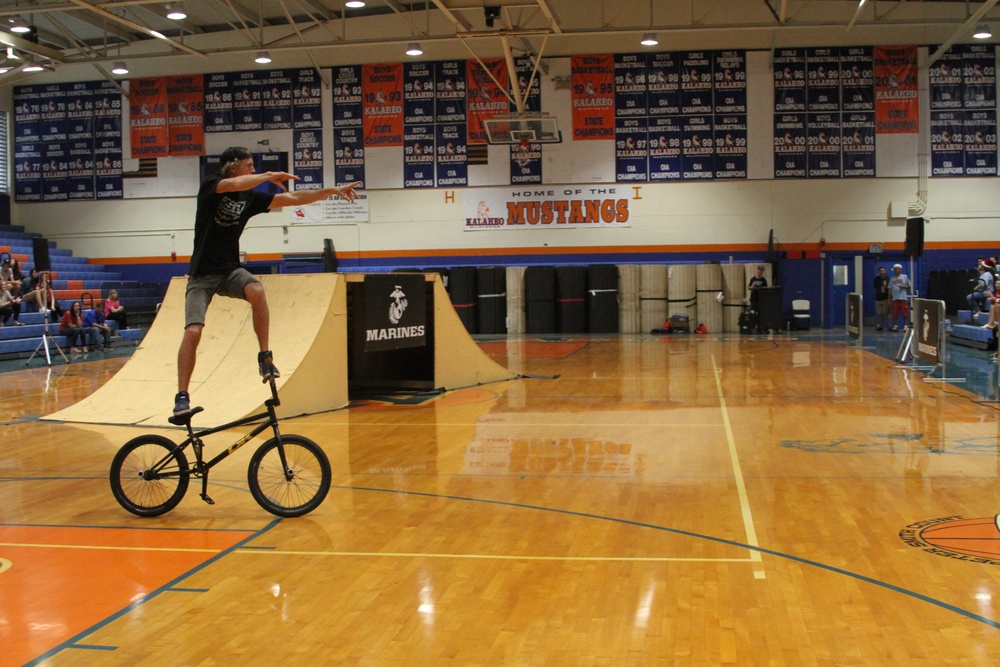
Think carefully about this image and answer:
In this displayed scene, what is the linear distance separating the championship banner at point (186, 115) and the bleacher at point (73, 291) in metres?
3.82

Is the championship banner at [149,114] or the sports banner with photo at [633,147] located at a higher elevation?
the championship banner at [149,114]

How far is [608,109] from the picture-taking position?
76.7 ft

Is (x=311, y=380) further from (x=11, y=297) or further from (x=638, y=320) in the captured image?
(x=638, y=320)

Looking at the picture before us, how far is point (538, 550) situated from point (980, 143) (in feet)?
72.8

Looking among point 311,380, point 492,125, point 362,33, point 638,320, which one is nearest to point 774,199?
point 638,320

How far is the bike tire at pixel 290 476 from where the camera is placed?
4973 millimetres

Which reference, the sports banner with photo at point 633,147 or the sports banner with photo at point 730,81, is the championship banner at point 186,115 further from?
the sports banner with photo at point 730,81

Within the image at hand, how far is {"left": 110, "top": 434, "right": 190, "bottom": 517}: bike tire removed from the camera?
5.02 m

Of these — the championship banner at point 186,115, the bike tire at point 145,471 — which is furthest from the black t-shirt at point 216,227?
the championship banner at point 186,115

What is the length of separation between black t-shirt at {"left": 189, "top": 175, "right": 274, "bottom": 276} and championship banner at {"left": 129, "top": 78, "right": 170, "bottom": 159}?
844 inches

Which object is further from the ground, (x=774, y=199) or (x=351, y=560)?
(x=774, y=199)

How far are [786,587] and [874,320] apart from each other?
21.4 m

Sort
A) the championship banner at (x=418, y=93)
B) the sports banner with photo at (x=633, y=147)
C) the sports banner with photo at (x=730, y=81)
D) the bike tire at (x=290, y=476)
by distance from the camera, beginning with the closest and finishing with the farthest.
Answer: the bike tire at (x=290, y=476)
the sports banner with photo at (x=730, y=81)
the sports banner with photo at (x=633, y=147)
the championship banner at (x=418, y=93)

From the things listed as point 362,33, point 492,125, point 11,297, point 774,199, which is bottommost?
point 11,297
